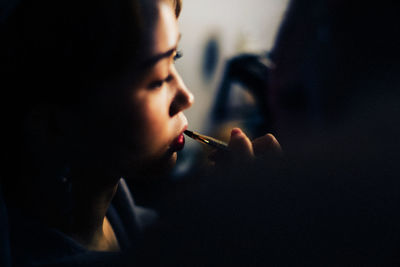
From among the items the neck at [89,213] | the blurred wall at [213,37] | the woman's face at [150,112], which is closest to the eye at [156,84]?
the woman's face at [150,112]

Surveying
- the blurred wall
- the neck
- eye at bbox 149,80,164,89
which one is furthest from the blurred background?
eye at bbox 149,80,164,89

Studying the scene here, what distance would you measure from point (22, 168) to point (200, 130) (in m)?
1.73

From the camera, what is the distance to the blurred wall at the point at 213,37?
6.09ft

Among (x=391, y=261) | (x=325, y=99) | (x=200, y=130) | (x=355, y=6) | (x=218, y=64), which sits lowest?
(x=391, y=261)

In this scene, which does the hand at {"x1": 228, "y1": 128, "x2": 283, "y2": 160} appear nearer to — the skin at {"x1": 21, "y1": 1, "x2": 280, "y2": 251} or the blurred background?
the skin at {"x1": 21, "y1": 1, "x2": 280, "y2": 251}

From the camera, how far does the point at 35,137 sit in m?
0.48

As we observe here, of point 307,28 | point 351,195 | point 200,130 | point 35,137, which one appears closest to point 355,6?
point 307,28

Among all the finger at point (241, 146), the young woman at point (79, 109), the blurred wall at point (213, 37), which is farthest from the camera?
the blurred wall at point (213, 37)

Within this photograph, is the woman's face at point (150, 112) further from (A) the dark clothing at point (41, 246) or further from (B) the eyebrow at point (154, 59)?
(A) the dark clothing at point (41, 246)

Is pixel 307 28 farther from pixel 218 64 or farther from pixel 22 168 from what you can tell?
pixel 218 64

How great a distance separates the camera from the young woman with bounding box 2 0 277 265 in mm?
407

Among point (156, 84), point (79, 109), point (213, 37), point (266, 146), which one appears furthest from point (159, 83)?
point (213, 37)

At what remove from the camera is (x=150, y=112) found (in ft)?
1.55

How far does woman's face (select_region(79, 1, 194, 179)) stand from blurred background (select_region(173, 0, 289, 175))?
1313mm
